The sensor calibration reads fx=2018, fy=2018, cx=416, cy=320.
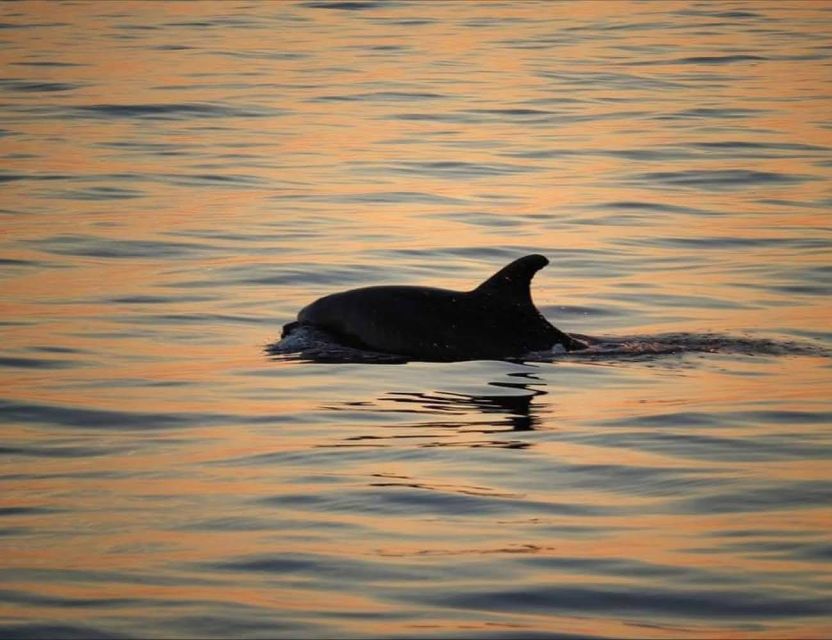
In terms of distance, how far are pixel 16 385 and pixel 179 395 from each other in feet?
3.59

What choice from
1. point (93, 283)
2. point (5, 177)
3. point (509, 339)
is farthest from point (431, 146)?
point (509, 339)

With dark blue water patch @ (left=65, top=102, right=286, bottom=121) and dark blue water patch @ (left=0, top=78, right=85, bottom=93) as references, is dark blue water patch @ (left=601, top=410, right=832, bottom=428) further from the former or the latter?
dark blue water patch @ (left=0, top=78, right=85, bottom=93)

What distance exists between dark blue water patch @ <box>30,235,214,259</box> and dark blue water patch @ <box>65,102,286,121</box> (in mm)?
10678

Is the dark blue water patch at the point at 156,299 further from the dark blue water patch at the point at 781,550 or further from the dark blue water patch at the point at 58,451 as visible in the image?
the dark blue water patch at the point at 781,550

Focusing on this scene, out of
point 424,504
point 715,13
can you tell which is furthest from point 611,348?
point 715,13

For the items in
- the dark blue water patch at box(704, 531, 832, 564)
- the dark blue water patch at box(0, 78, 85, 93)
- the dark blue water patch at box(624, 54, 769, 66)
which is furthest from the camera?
the dark blue water patch at box(624, 54, 769, 66)

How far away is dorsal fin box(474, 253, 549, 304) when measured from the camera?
1338 centimetres

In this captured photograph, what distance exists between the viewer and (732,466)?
1065cm

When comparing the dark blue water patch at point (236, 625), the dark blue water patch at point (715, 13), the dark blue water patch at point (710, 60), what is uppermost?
the dark blue water patch at point (715, 13)

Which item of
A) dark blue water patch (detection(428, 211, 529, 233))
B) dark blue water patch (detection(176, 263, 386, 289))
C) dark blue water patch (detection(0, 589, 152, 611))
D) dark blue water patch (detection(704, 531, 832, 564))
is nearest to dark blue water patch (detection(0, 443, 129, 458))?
dark blue water patch (detection(0, 589, 152, 611))

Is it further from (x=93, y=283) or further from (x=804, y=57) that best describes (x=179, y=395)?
(x=804, y=57)

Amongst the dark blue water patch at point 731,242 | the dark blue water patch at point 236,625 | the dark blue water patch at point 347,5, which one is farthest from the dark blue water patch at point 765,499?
the dark blue water patch at point 347,5

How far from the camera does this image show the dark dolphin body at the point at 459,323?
44.7ft

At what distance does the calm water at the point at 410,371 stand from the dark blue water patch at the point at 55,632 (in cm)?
2
